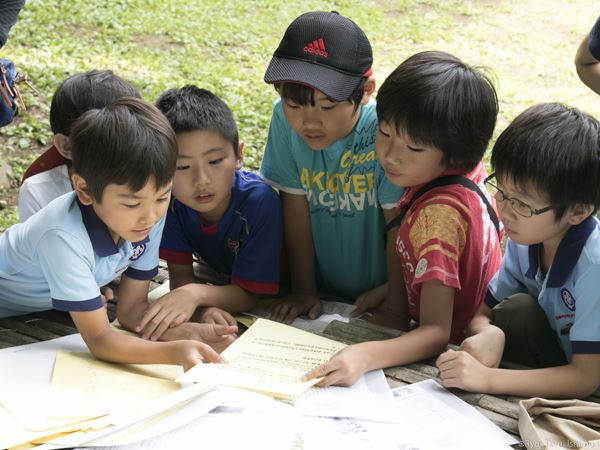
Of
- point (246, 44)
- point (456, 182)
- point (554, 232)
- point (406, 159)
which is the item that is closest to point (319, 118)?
point (406, 159)

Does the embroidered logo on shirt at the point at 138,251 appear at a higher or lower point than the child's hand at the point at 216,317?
higher

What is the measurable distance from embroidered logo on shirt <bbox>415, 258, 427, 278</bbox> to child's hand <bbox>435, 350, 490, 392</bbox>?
0.25m

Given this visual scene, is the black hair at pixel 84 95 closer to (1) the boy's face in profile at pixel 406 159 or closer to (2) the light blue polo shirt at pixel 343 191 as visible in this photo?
(2) the light blue polo shirt at pixel 343 191

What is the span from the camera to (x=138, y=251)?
2.31 meters

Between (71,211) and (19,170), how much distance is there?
2.76 meters

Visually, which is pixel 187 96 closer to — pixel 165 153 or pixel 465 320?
pixel 165 153

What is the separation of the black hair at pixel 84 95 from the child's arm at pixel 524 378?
1.42 m

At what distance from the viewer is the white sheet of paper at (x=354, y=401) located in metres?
1.80

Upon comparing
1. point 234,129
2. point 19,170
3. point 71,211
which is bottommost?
point 19,170

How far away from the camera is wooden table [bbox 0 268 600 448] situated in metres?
1.91

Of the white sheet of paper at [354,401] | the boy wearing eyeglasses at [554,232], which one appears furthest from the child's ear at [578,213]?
the white sheet of paper at [354,401]

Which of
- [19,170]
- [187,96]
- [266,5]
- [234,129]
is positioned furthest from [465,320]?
[266,5]

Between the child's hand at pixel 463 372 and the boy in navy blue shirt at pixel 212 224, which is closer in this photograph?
the child's hand at pixel 463 372

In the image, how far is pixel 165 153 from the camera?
2.04 meters
